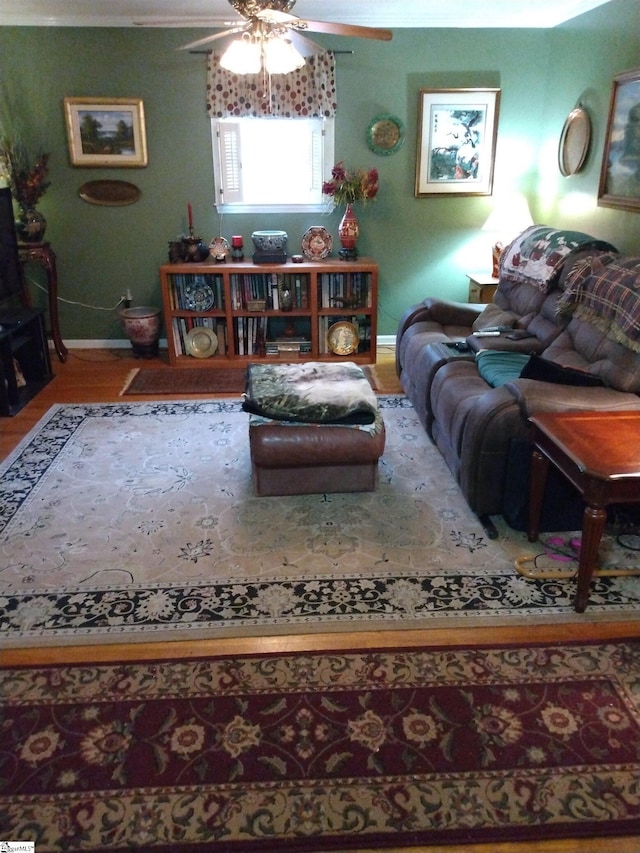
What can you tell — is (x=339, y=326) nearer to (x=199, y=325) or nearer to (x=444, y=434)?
(x=199, y=325)

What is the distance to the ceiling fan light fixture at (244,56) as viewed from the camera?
2.68 metres

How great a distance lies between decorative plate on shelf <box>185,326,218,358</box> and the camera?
5.10 meters

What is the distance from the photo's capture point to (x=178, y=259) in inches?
194

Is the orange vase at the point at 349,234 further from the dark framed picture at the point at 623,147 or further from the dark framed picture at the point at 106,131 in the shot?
the dark framed picture at the point at 623,147

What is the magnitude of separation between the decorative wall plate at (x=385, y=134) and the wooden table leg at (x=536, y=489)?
133 inches

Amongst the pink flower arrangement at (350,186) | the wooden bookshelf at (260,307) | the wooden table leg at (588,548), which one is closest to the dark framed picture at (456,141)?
the pink flower arrangement at (350,186)

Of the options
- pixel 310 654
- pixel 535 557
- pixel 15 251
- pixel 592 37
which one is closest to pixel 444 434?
pixel 535 557

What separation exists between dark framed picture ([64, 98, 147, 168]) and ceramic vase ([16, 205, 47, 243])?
1.80ft

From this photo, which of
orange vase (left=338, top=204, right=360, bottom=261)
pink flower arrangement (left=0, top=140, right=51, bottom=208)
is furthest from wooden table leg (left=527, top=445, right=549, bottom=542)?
pink flower arrangement (left=0, top=140, right=51, bottom=208)

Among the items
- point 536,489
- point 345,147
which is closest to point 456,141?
point 345,147

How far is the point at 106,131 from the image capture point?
4.87m

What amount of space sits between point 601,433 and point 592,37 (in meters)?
3.36

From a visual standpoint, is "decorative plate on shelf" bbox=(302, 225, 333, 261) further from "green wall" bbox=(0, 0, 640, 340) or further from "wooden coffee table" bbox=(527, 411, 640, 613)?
"wooden coffee table" bbox=(527, 411, 640, 613)

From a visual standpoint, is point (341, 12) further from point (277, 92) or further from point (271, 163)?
point (271, 163)
